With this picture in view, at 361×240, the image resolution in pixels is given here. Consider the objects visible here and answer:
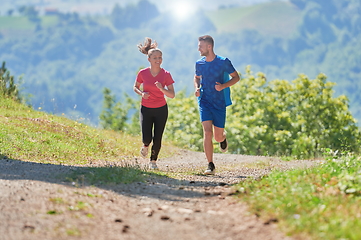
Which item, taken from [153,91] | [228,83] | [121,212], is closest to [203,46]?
[228,83]

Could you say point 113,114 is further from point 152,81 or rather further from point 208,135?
point 208,135

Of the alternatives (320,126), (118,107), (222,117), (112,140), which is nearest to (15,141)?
(112,140)

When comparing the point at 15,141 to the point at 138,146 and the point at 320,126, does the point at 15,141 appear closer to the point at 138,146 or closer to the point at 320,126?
the point at 138,146

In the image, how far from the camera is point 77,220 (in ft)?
13.5

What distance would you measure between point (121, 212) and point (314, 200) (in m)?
1.95

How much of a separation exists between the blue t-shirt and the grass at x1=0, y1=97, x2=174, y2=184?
178cm

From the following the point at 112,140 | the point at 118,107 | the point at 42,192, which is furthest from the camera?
the point at 118,107

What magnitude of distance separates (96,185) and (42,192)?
2.90ft

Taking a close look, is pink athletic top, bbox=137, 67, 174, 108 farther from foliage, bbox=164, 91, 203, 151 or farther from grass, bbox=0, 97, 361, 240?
foliage, bbox=164, 91, 203, 151

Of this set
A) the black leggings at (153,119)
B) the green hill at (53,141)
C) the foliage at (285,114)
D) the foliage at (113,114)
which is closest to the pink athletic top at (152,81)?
the black leggings at (153,119)

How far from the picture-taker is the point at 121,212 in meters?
4.60

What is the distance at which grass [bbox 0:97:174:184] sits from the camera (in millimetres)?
10211

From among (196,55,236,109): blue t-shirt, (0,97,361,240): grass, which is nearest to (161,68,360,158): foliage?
(0,97,361,240): grass

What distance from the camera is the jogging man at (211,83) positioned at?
7859 mm
